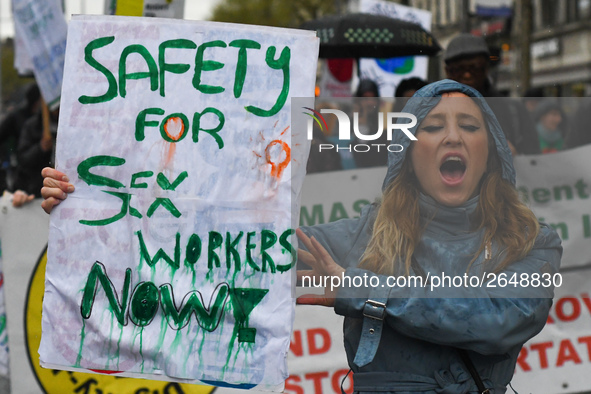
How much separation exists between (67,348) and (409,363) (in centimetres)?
97

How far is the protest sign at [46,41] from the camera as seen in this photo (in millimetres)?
5445

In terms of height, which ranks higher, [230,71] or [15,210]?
[230,71]

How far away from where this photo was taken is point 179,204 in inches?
99.7

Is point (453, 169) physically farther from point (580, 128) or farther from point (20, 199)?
point (20, 199)

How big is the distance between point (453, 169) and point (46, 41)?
3.82 m

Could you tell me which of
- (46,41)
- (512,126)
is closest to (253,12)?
(46,41)

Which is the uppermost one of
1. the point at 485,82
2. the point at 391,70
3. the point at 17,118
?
the point at 391,70

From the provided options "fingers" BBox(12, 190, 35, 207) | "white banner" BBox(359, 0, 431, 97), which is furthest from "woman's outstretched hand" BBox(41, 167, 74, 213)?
"white banner" BBox(359, 0, 431, 97)

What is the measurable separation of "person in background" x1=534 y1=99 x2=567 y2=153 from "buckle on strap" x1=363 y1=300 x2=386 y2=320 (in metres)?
0.95

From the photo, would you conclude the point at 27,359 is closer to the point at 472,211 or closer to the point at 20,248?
the point at 20,248

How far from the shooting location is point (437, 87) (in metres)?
2.49

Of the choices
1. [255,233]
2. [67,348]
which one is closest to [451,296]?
[255,233]

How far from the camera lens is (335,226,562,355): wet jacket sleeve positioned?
235 centimetres

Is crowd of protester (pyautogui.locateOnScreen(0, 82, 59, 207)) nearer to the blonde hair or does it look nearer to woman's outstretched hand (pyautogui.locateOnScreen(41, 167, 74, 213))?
woman's outstretched hand (pyautogui.locateOnScreen(41, 167, 74, 213))
